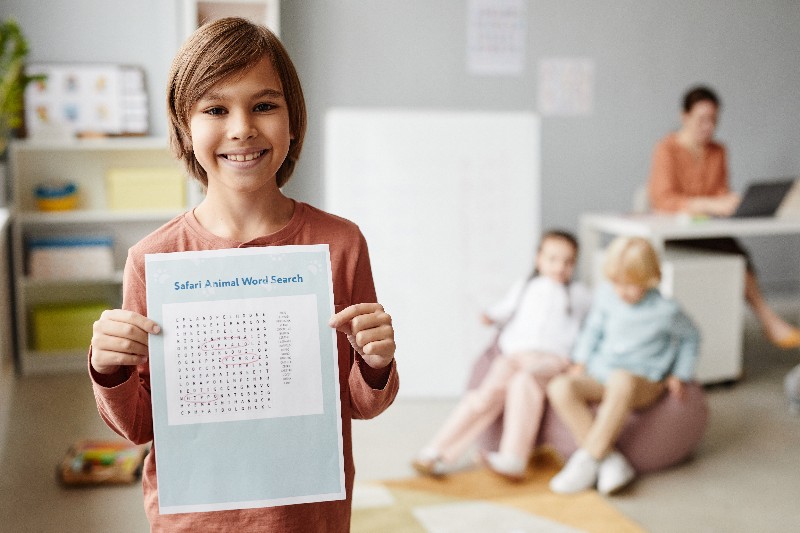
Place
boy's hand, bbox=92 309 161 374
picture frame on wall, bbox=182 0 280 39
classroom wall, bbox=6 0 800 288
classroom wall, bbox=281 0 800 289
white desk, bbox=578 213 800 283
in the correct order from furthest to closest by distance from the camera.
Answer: classroom wall, bbox=281 0 800 289 → classroom wall, bbox=6 0 800 288 → picture frame on wall, bbox=182 0 280 39 → white desk, bbox=578 213 800 283 → boy's hand, bbox=92 309 161 374

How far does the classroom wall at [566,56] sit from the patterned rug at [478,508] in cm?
227

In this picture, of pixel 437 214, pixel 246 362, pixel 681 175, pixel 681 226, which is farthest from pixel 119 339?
pixel 681 175

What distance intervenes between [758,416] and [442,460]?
140 cm

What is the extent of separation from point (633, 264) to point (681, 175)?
60.3 inches

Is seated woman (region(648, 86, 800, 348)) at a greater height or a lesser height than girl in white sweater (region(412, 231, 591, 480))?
greater

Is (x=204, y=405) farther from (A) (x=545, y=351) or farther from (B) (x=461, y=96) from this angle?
(B) (x=461, y=96)

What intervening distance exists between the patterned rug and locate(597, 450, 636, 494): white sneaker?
0.05m

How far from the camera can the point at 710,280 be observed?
11.9 feet

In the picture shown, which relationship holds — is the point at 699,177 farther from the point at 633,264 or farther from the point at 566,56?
the point at 633,264

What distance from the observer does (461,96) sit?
4902 mm

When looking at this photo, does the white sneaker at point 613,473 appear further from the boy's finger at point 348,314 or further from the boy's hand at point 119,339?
the boy's hand at point 119,339

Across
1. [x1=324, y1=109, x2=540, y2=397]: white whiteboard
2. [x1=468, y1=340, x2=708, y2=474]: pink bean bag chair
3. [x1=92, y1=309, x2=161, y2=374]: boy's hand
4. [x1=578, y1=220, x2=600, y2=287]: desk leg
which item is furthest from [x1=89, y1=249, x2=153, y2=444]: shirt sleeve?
[x1=578, y1=220, x2=600, y2=287]: desk leg

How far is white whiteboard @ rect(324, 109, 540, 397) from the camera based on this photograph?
12.0 feet

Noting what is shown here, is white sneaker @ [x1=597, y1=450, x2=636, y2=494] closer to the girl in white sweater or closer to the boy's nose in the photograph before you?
the girl in white sweater
